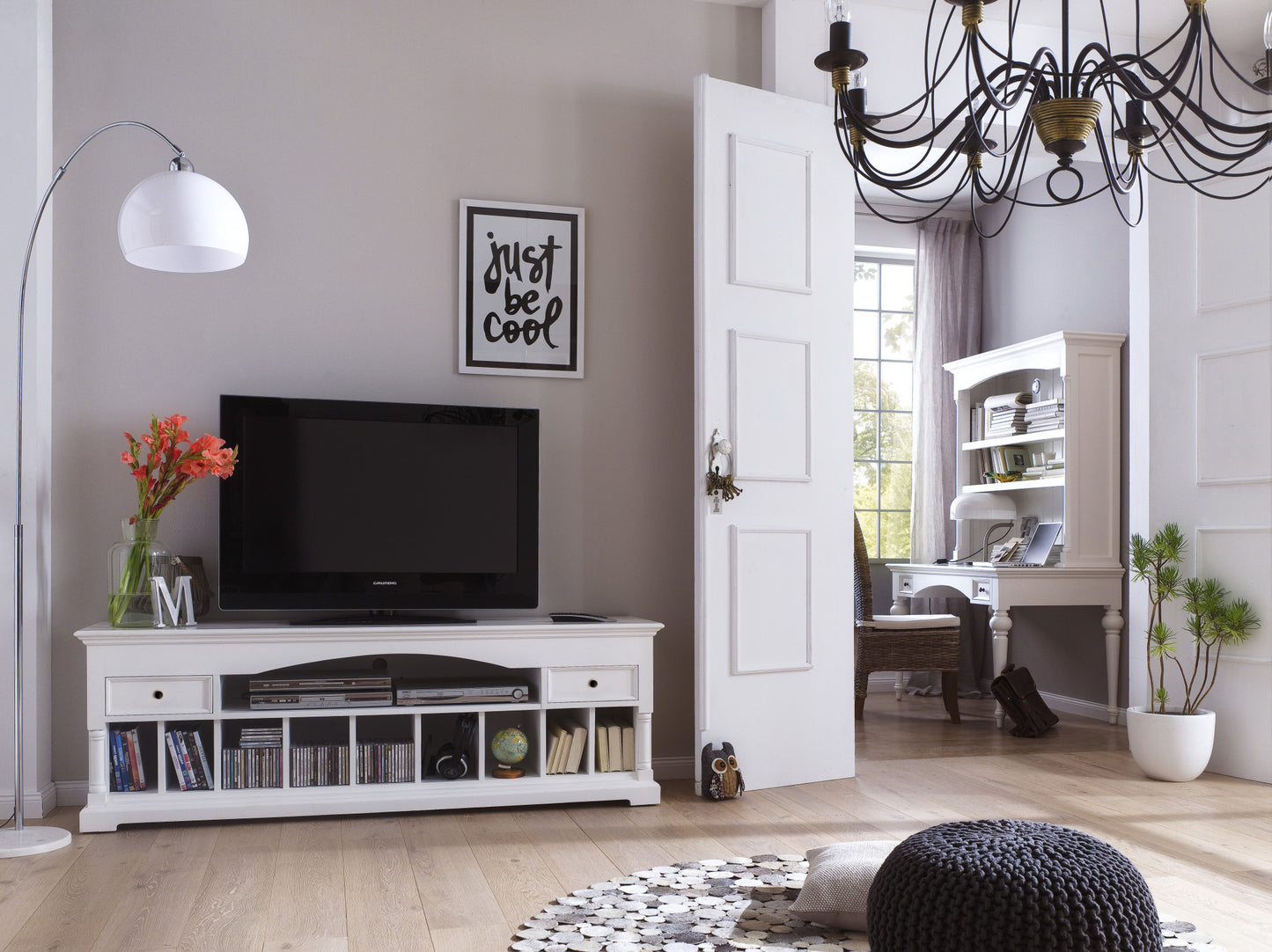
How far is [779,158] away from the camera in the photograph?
3889 mm

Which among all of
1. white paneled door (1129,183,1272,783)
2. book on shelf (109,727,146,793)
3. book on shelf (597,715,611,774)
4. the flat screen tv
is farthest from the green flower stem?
white paneled door (1129,183,1272,783)

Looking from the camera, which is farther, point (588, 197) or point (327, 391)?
point (588, 197)

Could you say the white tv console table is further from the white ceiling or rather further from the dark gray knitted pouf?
the white ceiling

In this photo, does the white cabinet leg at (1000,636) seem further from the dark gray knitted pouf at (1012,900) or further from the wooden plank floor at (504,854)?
the dark gray knitted pouf at (1012,900)

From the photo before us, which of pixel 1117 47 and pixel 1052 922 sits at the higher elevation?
pixel 1117 47

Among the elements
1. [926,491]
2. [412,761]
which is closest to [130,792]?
[412,761]

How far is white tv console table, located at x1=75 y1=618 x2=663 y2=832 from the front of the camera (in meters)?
3.16

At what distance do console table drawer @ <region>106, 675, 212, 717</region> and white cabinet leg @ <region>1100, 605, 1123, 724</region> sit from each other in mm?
3806

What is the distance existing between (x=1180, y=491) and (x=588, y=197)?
253cm

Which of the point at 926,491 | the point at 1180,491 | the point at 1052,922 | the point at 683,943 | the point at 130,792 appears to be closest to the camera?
the point at 1052,922

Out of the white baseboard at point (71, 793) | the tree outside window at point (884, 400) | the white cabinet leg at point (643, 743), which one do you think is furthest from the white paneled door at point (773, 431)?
the tree outside window at point (884, 400)

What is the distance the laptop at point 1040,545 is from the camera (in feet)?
17.3

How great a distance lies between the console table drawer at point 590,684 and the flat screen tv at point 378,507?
1.02 ft

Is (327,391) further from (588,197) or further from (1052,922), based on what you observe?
(1052,922)
